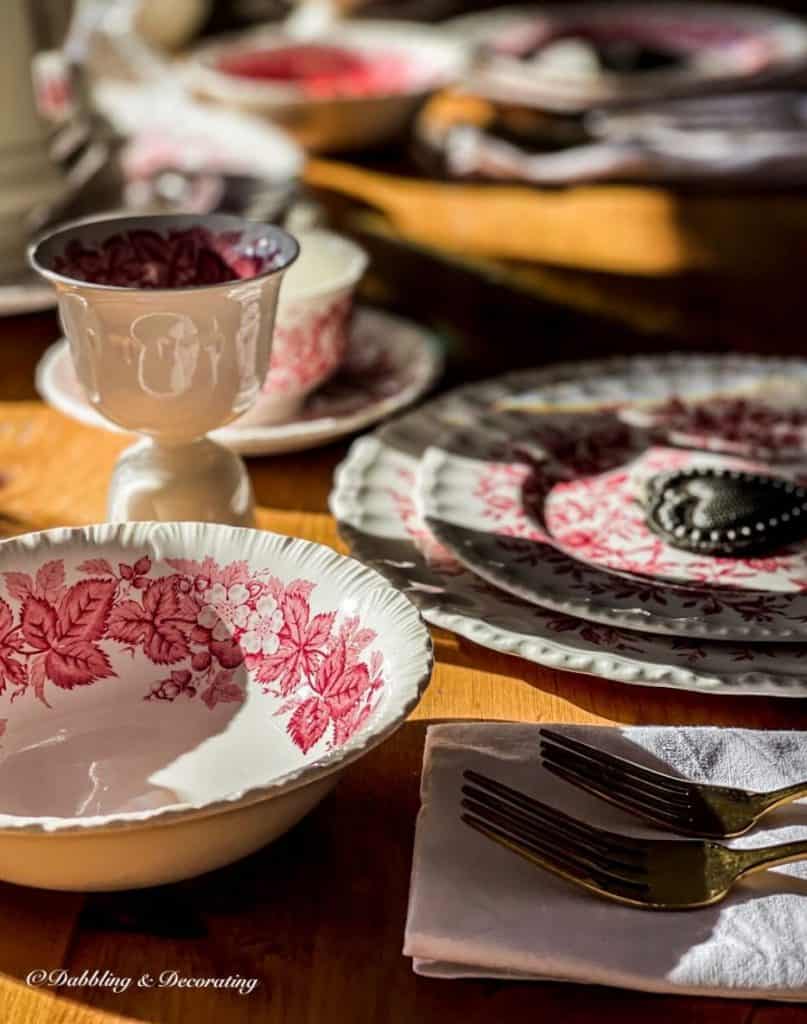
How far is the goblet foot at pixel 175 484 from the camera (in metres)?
0.67

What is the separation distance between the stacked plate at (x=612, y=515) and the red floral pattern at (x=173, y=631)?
3.5 inches

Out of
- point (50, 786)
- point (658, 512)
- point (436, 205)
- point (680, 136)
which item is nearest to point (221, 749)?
point (50, 786)

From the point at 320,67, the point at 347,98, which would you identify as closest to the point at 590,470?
the point at 347,98

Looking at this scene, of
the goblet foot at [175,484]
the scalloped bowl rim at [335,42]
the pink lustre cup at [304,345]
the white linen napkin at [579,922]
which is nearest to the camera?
the white linen napkin at [579,922]

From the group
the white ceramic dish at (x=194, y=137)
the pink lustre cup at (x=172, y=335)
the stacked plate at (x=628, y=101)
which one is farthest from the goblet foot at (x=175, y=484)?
the stacked plate at (x=628, y=101)

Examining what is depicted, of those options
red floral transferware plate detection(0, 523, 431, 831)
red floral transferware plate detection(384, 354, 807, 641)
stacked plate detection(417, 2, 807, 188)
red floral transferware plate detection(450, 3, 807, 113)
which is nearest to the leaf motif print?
red floral transferware plate detection(0, 523, 431, 831)

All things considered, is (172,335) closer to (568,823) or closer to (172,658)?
(172,658)

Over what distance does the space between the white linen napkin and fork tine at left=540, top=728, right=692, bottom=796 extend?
2 cm

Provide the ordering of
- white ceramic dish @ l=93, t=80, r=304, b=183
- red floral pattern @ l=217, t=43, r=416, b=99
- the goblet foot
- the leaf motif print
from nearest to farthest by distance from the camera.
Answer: the leaf motif print
the goblet foot
white ceramic dish @ l=93, t=80, r=304, b=183
red floral pattern @ l=217, t=43, r=416, b=99

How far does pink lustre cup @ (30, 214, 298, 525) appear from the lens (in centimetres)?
61

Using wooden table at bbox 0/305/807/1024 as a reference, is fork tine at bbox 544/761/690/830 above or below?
above

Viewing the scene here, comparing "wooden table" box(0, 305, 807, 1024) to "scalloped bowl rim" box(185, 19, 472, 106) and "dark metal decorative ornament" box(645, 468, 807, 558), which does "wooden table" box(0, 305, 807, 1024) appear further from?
"scalloped bowl rim" box(185, 19, 472, 106)

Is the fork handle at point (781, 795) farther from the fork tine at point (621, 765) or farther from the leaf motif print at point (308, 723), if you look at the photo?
the leaf motif print at point (308, 723)

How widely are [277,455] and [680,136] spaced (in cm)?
72
